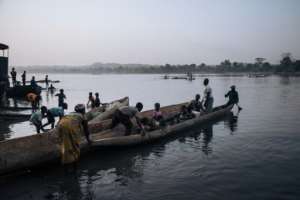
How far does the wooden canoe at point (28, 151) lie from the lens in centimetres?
836

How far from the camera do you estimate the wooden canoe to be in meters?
8.36

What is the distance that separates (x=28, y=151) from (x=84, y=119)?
219 centimetres

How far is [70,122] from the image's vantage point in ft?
25.5

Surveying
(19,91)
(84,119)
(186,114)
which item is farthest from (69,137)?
(19,91)

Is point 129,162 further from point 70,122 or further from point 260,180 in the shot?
point 260,180

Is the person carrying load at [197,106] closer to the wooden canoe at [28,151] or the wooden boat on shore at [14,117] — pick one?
the wooden canoe at [28,151]

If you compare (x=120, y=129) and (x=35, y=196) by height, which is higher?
(x=120, y=129)

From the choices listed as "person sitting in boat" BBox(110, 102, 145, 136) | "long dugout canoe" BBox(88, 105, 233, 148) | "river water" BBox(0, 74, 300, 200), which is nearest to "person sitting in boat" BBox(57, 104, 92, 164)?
"river water" BBox(0, 74, 300, 200)

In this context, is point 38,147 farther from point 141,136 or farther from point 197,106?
point 197,106

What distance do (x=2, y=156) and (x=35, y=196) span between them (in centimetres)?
157

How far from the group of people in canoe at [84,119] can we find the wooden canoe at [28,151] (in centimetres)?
95

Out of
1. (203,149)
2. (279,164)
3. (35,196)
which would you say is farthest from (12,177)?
(279,164)

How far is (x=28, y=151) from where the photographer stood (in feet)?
29.2

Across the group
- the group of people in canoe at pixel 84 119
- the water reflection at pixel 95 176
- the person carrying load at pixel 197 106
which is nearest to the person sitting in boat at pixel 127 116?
the group of people in canoe at pixel 84 119
